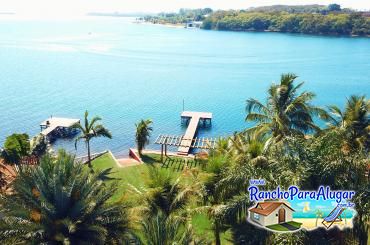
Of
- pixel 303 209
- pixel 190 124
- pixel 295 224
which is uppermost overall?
pixel 303 209

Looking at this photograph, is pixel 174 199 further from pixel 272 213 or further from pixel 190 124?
pixel 190 124

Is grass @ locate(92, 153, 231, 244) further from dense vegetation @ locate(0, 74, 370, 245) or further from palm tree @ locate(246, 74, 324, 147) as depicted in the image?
palm tree @ locate(246, 74, 324, 147)

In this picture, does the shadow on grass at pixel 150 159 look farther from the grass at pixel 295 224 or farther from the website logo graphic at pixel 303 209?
the grass at pixel 295 224

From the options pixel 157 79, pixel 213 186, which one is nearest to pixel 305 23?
pixel 157 79

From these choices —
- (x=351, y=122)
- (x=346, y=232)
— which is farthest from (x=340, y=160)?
(x=351, y=122)

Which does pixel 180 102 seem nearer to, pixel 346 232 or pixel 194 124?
pixel 194 124

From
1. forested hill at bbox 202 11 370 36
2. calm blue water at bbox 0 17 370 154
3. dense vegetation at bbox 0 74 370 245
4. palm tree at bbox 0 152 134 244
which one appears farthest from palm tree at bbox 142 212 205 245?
forested hill at bbox 202 11 370 36

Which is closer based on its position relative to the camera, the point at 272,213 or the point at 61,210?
the point at 272,213
